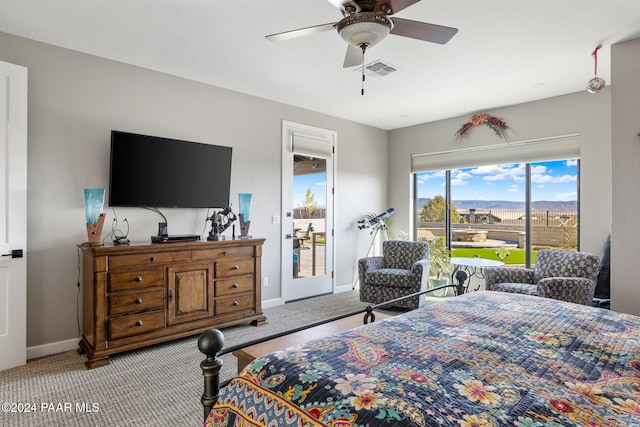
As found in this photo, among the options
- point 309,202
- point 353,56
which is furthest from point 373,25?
point 309,202

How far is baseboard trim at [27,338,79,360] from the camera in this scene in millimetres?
2943

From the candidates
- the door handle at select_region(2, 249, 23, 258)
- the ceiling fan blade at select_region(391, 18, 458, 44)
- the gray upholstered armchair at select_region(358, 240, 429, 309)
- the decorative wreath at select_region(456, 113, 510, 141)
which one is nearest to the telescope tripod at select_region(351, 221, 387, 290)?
the gray upholstered armchair at select_region(358, 240, 429, 309)

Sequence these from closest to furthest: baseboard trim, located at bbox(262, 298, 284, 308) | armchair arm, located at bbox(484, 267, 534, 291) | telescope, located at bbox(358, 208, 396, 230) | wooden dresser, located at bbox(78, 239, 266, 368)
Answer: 1. wooden dresser, located at bbox(78, 239, 266, 368)
2. armchair arm, located at bbox(484, 267, 534, 291)
3. baseboard trim, located at bbox(262, 298, 284, 308)
4. telescope, located at bbox(358, 208, 396, 230)

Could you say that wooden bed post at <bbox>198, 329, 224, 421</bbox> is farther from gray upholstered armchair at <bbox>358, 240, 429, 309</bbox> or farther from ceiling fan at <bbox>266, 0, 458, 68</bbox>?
gray upholstered armchair at <bbox>358, 240, 429, 309</bbox>

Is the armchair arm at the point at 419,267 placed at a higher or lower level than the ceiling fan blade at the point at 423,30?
lower

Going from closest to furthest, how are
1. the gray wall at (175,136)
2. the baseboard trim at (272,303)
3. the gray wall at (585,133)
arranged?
the gray wall at (175,136) < the gray wall at (585,133) < the baseboard trim at (272,303)

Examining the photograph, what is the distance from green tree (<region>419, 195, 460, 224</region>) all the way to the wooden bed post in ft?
17.0

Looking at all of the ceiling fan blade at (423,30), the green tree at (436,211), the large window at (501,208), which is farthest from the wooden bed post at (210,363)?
the green tree at (436,211)

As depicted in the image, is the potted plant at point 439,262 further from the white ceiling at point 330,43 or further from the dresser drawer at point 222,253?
the dresser drawer at point 222,253

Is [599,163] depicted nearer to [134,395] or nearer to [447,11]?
[447,11]

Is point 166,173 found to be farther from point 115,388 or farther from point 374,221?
point 374,221

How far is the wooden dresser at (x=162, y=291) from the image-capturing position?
285 centimetres

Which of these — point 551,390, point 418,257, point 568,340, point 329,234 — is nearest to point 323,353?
point 551,390

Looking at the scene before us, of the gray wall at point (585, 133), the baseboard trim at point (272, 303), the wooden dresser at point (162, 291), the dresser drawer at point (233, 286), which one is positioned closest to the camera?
the wooden dresser at point (162, 291)
